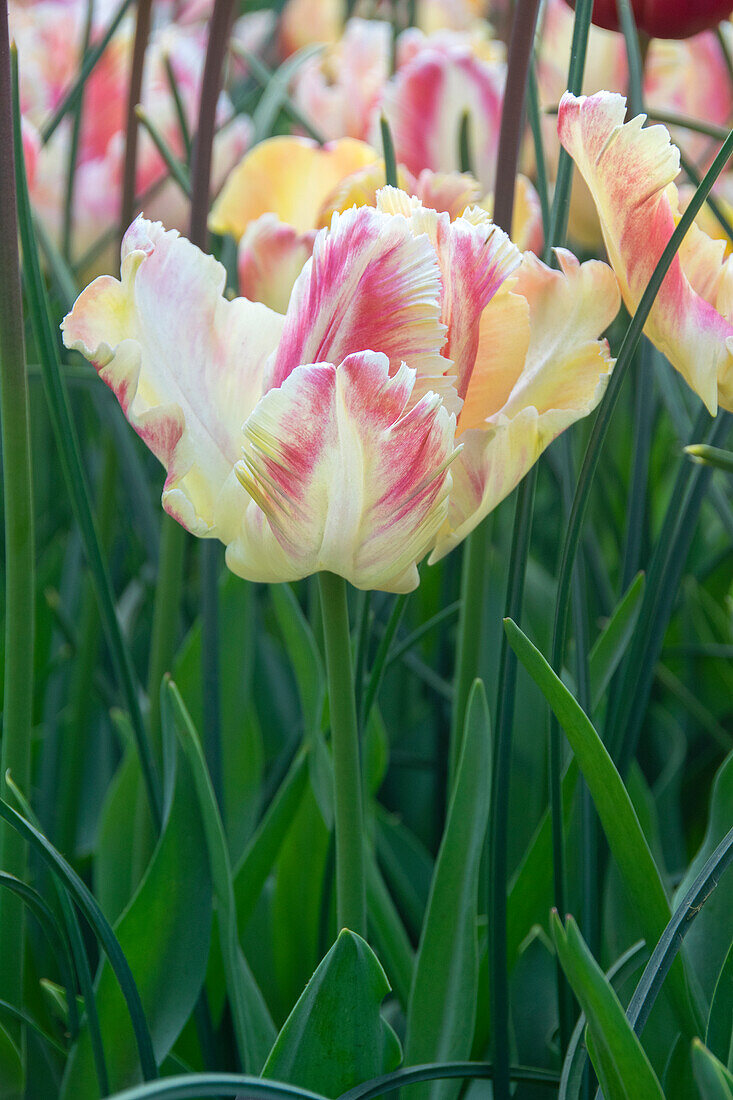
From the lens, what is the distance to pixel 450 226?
0.22 m

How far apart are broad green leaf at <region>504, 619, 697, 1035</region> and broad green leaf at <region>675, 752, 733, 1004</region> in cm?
5

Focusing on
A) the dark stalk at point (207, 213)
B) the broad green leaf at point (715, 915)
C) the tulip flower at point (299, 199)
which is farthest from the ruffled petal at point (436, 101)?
the broad green leaf at point (715, 915)

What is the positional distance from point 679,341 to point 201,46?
27.9 inches

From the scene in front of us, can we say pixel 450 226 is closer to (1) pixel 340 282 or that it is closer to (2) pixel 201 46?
(1) pixel 340 282

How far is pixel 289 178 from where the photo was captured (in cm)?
40

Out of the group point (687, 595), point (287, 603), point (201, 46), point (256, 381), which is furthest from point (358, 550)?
point (201, 46)

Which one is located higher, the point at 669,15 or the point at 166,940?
the point at 669,15

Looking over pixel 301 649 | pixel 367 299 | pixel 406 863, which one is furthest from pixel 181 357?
pixel 406 863

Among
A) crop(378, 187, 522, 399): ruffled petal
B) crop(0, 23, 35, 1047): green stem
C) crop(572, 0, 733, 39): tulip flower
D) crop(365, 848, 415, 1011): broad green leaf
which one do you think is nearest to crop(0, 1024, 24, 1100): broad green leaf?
crop(0, 23, 35, 1047): green stem

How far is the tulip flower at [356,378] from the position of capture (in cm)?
21

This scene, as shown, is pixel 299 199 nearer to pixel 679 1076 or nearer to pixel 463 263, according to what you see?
pixel 463 263

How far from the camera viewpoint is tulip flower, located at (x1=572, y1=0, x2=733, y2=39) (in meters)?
0.33

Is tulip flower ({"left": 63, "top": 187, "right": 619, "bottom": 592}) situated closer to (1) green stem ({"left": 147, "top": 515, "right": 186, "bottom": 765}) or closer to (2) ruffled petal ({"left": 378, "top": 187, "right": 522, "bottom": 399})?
(2) ruffled petal ({"left": 378, "top": 187, "right": 522, "bottom": 399})

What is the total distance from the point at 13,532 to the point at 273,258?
0.13m
